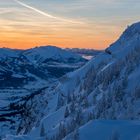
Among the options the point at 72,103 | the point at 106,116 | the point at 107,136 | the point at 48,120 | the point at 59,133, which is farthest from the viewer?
the point at 72,103

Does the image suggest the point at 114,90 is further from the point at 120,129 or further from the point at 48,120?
the point at 120,129

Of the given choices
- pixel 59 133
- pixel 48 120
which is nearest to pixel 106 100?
pixel 48 120

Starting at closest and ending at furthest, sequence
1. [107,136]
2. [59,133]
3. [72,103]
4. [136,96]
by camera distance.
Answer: [107,136] < [59,133] < [136,96] < [72,103]

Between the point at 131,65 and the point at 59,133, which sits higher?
the point at 131,65

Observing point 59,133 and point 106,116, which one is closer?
point 59,133

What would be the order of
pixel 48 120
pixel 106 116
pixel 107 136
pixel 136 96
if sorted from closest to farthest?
pixel 107 136
pixel 106 116
pixel 136 96
pixel 48 120

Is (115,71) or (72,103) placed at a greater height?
(115,71)

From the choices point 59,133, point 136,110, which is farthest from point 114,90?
point 59,133

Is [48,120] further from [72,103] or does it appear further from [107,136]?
[107,136]

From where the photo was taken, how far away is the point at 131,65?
19575 cm

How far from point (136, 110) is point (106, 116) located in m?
9.86

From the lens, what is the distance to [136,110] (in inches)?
6033

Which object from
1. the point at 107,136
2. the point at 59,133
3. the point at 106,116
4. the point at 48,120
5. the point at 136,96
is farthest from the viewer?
the point at 48,120

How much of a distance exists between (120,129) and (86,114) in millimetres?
73629
